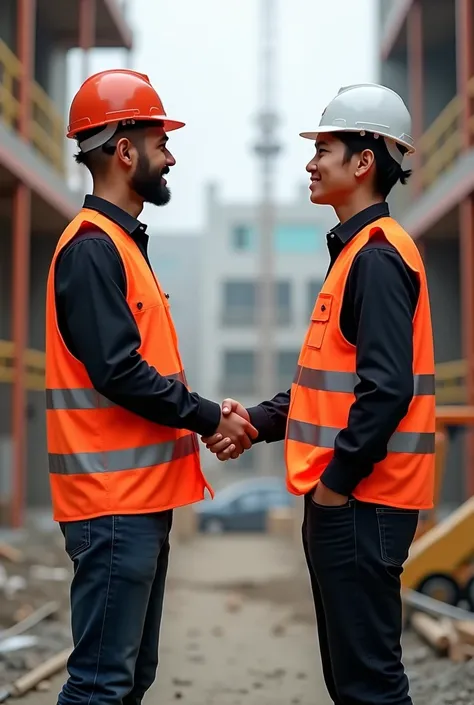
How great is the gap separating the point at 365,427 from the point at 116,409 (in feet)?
2.46

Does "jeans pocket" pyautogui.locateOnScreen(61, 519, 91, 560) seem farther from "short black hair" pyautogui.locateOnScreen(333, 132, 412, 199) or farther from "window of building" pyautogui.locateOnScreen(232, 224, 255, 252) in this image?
"window of building" pyautogui.locateOnScreen(232, 224, 255, 252)

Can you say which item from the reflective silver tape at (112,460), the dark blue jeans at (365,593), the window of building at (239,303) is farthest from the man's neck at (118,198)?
the window of building at (239,303)

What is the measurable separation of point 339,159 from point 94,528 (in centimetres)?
136

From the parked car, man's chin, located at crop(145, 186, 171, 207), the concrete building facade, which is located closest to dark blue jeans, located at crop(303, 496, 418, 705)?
man's chin, located at crop(145, 186, 171, 207)

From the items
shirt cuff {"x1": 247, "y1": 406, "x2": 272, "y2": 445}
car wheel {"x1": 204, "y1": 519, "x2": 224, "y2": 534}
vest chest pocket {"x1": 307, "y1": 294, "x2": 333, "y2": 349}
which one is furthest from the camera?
car wheel {"x1": 204, "y1": 519, "x2": 224, "y2": 534}

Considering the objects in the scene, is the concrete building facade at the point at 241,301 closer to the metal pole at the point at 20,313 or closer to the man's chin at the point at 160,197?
the metal pole at the point at 20,313

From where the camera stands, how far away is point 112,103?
3.41 metres

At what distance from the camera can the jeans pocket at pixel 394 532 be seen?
3.14 m

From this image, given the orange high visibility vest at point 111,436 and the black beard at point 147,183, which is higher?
the black beard at point 147,183

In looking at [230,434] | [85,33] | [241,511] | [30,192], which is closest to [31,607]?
[230,434]

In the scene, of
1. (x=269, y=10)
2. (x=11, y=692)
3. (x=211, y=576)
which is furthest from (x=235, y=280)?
(x=11, y=692)

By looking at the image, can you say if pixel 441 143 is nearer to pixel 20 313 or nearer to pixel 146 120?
pixel 20 313

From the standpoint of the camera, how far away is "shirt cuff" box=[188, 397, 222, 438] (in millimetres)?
3277

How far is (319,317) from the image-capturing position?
Result: 10.8ft
